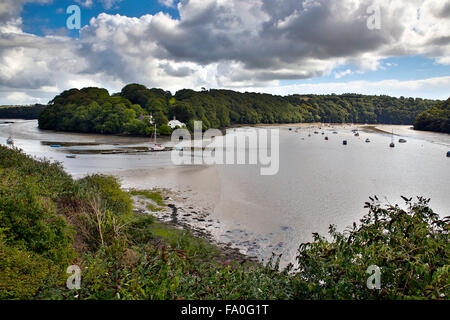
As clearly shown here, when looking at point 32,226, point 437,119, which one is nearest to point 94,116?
point 32,226

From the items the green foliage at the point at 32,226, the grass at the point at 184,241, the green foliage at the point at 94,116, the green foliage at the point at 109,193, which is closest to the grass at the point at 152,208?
the grass at the point at 184,241

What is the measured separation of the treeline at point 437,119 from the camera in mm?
96787

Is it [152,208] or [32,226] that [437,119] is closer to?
[152,208]

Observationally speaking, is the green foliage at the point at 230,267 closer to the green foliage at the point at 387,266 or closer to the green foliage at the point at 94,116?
the green foliage at the point at 387,266

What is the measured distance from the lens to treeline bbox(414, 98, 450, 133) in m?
96.8

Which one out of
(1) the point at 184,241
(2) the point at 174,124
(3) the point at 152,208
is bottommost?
(3) the point at 152,208

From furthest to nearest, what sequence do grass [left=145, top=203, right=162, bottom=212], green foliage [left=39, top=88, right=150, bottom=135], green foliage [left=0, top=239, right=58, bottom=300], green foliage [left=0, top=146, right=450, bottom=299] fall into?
green foliage [left=39, top=88, right=150, bottom=135] → grass [left=145, top=203, right=162, bottom=212] → green foliage [left=0, top=239, right=58, bottom=300] → green foliage [left=0, top=146, right=450, bottom=299]

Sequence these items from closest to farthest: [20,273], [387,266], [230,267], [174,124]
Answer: [387,266] → [230,267] → [20,273] → [174,124]

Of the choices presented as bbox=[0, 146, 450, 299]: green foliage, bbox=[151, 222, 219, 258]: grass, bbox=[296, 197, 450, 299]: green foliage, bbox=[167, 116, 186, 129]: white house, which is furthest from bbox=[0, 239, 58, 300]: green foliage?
bbox=[167, 116, 186, 129]: white house

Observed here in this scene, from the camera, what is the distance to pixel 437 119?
10388cm

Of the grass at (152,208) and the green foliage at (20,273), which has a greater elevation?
the green foliage at (20,273)

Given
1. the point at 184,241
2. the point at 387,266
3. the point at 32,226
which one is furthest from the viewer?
the point at 184,241

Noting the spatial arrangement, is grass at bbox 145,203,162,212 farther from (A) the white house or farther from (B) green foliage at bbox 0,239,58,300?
(A) the white house

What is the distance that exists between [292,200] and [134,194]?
12.4 m
